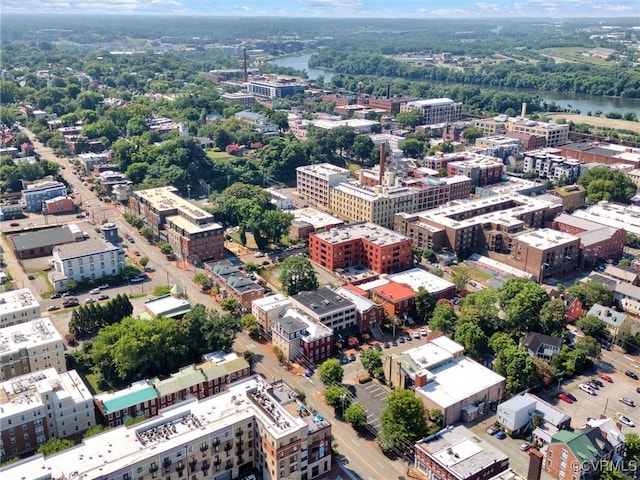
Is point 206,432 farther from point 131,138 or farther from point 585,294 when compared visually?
point 131,138

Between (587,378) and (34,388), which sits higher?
(34,388)

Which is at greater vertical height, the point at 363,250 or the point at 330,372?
the point at 363,250

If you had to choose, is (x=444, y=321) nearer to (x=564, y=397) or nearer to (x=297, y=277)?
(x=564, y=397)

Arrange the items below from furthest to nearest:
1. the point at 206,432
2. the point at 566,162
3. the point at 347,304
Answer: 1. the point at 566,162
2. the point at 347,304
3. the point at 206,432

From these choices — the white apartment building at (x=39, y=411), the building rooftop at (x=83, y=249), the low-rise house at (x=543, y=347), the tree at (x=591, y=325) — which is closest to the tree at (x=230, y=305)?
the building rooftop at (x=83, y=249)

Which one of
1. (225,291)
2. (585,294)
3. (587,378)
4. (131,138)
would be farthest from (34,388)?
(131,138)

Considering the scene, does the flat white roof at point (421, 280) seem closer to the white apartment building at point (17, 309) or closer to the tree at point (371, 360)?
the tree at point (371, 360)

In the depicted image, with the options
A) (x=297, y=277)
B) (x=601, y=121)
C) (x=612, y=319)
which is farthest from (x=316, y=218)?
(x=601, y=121)
